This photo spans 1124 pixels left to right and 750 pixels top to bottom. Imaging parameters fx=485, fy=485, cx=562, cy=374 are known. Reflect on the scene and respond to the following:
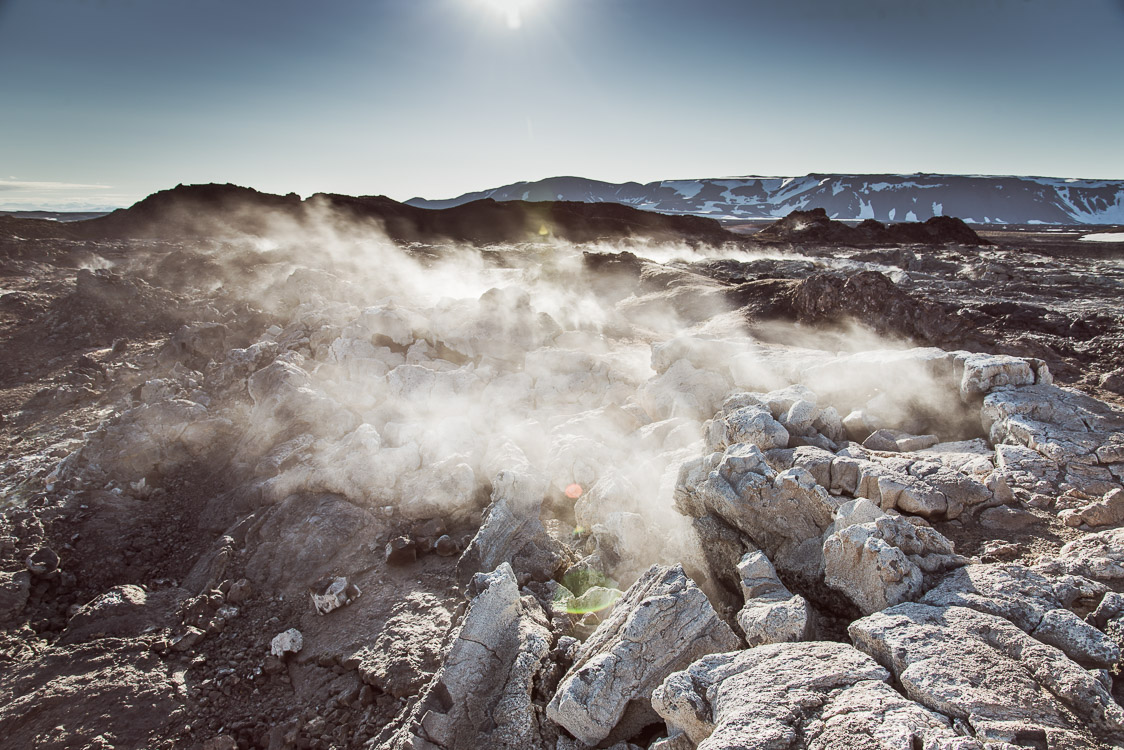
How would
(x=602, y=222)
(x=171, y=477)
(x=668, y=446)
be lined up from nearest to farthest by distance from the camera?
(x=668, y=446) → (x=171, y=477) → (x=602, y=222)

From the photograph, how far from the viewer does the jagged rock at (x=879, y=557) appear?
9.50ft

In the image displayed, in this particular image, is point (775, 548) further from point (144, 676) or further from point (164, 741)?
point (144, 676)

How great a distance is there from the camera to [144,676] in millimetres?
3652

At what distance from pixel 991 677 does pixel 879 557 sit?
791 millimetres

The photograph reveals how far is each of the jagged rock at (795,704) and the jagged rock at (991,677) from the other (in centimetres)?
13

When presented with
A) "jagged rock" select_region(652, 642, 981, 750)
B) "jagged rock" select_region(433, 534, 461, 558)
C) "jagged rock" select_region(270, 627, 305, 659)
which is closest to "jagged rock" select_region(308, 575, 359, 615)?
"jagged rock" select_region(270, 627, 305, 659)

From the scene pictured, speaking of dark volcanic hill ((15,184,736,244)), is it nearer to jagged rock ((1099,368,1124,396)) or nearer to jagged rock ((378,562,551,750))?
jagged rock ((1099,368,1124,396))

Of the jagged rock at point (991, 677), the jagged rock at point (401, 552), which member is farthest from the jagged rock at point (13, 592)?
the jagged rock at point (991, 677)

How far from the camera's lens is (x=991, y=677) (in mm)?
2176

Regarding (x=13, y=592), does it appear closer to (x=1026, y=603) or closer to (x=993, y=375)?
(x=1026, y=603)

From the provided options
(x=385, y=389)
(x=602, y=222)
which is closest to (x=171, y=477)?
(x=385, y=389)

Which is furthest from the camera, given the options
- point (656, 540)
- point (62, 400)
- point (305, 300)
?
point (305, 300)

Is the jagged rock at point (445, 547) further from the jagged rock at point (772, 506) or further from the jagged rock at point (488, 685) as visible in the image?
the jagged rock at point (772, 506)

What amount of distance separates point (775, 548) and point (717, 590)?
0.55 metres
